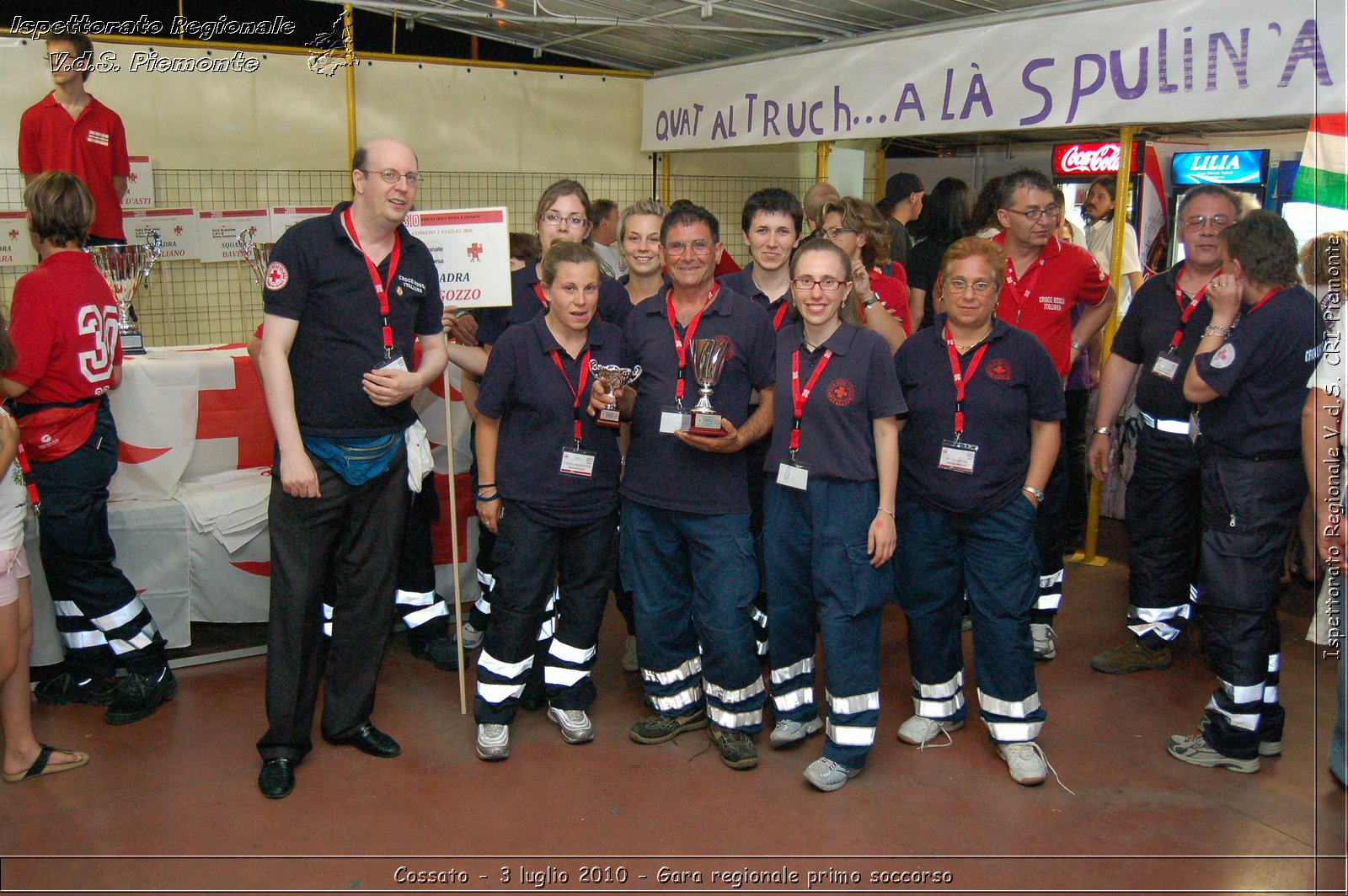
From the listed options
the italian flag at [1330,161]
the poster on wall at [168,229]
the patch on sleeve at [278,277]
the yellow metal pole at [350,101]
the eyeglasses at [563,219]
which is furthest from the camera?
the yellow metal pole at [350,101]

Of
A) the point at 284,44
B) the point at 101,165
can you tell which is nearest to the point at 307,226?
the point at 101,165

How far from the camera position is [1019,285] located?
4262 mm

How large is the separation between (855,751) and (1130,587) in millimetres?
1554

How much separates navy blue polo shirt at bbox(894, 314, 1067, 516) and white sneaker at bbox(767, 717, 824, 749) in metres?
0.84

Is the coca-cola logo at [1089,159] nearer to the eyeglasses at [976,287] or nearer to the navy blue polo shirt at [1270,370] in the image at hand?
the navy blue polo shirt at [1270,370]

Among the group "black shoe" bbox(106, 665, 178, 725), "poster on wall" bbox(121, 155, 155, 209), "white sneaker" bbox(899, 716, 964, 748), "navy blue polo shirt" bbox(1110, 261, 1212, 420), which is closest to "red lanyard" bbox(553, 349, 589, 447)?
"white sneaker" bbox(899, 716, 964, 748)

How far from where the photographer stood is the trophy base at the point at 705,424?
3072 mm

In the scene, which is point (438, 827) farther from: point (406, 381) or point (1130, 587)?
point (1130, 587)

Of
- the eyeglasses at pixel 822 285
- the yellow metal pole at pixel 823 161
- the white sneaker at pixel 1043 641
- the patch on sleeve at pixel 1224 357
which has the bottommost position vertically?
the white sneaker at pixel 1043 641

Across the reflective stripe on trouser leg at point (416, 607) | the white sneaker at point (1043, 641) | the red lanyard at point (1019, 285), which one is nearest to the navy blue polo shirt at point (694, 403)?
the reflective stripe on trouser leg at point (416, 607)

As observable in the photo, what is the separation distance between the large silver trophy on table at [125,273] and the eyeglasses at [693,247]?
204cm

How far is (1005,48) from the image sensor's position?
194 inches

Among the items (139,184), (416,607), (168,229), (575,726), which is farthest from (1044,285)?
(139,184)

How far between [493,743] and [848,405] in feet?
5.07
